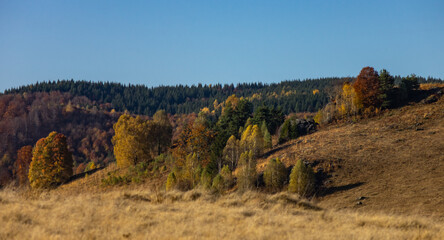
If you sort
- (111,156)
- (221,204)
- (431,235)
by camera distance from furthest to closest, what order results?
1. (111,156)
2. (221,204)
3. (431,235)

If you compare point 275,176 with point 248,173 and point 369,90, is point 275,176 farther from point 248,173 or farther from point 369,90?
point 369,90

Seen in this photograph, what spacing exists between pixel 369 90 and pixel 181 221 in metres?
63.6

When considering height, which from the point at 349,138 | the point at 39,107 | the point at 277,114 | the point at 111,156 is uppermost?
the point at 39,107

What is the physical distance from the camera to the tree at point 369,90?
63500 mm

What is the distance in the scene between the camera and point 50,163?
1989 inches

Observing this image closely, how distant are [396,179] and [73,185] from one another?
44.2 m

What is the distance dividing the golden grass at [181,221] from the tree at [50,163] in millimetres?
43272

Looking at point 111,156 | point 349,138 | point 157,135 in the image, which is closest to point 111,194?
point 349,138

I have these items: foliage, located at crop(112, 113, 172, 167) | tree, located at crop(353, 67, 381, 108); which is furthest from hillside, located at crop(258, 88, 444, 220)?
foliage, located at crop(112, 113, 172, 167)

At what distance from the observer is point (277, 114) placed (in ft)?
228

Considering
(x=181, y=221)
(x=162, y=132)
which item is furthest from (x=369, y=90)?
(x=181, y=221)

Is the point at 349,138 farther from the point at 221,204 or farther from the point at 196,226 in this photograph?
the point at 196,226

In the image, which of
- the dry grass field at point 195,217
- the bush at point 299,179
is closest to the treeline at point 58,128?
the bush at point 299,179

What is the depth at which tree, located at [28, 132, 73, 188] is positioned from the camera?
163 feet
